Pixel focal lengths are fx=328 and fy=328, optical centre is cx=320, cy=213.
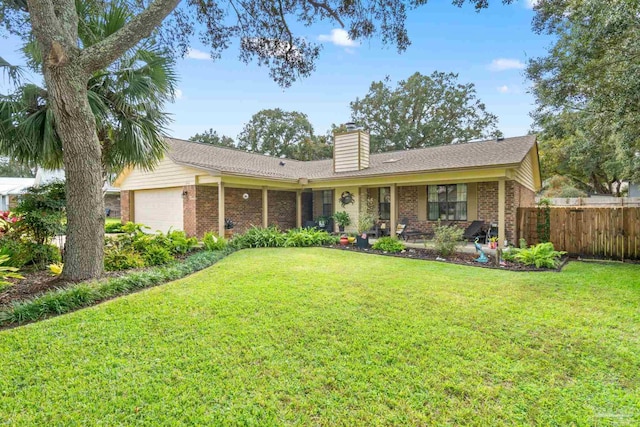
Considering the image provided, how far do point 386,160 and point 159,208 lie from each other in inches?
394

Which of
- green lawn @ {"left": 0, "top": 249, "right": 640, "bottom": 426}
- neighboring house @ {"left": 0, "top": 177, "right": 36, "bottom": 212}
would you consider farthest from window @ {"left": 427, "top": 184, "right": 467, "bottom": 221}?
neighboring house @ {"left": 0, "top": 177, "right": 36, "bottom": 212}

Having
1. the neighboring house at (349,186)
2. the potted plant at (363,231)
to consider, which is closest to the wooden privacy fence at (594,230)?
the neighboring house at (349,186)

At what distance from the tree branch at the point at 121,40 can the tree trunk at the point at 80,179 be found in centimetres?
24

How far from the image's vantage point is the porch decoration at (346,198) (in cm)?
1405

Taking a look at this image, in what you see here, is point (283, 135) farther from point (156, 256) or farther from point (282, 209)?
point (156, 256)

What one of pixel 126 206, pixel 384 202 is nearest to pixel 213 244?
pixel 384 202

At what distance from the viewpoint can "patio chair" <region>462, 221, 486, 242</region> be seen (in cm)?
1122

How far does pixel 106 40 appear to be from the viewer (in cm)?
516

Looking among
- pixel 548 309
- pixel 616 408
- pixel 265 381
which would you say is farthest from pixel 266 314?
pixel 548 309

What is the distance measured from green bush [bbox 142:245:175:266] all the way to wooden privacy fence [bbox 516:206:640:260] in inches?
407

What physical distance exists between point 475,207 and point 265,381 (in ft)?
36.7

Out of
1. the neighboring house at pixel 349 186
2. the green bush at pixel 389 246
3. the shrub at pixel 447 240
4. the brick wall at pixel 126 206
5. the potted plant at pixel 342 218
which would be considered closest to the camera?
the shrub at pixel 447 240

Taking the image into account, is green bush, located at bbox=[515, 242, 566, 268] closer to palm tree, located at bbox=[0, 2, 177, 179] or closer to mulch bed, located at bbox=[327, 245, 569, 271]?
mulch bed, located at bbox=[327, 245, 569, 271]

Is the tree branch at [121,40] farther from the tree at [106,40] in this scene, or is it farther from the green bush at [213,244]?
the green bush at [213,244]
